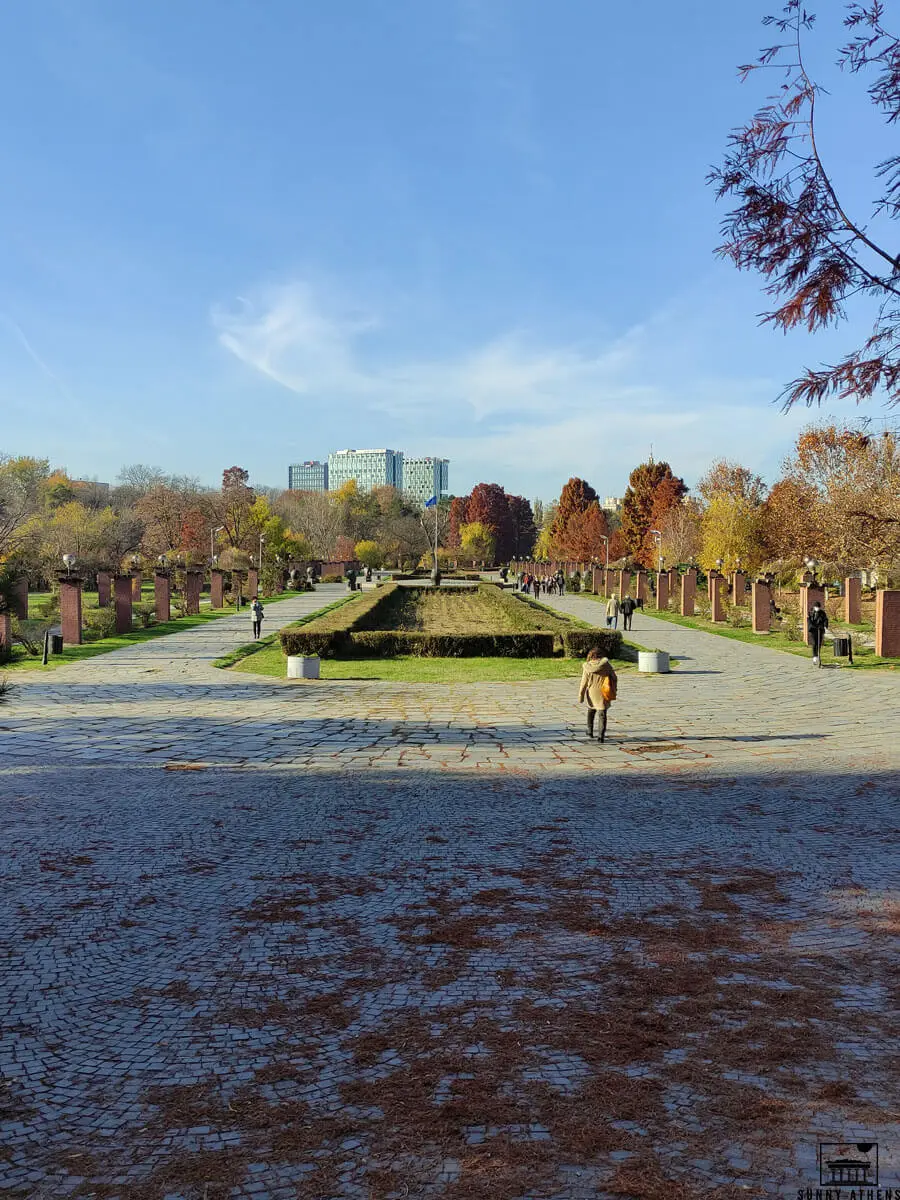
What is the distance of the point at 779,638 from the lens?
25344 millimetres

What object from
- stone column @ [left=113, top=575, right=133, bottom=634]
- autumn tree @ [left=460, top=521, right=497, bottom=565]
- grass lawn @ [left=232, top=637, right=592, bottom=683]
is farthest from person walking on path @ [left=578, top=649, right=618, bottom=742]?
autumn tree @ [left=460, top=521, right=497, bottom=565]

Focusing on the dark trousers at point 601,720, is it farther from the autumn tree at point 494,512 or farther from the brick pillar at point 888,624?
the autumn tree at point 494,512

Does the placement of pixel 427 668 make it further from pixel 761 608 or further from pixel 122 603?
pixel 761 608

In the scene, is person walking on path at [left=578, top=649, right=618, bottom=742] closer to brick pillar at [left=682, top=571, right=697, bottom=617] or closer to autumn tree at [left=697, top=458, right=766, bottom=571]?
brick pillar at [left=682, top=571, right=697, bottom=617]

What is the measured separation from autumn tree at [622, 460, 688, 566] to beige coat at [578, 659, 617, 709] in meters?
54.7

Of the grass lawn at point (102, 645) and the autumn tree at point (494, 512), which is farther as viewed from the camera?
the autumn tree at point (494, 512)

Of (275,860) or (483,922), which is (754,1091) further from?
(275,860)

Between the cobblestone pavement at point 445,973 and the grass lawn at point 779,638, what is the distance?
32.8 ft

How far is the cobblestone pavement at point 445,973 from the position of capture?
9.53ft

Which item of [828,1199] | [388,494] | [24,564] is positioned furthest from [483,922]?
[388,494]

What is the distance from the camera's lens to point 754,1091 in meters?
3.22

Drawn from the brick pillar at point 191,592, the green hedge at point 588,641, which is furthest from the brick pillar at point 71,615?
the green hedge at point 588,641

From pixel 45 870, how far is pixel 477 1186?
14.1 feet

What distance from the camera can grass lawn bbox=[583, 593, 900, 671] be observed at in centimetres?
1861
